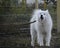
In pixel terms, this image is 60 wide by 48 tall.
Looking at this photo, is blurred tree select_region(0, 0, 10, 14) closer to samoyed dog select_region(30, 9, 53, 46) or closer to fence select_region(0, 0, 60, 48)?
fence select_region(0, 0, 60, 48)

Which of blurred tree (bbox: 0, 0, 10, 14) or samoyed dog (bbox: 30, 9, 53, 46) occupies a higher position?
blurred tree (bbox: 0, 0, 10, 14)

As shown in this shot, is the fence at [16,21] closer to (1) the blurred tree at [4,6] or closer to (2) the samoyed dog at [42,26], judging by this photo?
(1) the blurred tree at [4,6]

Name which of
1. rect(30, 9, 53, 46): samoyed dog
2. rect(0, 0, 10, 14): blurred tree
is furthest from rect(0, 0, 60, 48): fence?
rect(30, 9, 53, 46): samoyed dog

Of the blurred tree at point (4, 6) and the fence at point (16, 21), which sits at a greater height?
the blurred tree at point (4, 6)

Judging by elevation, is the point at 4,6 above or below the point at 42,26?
above

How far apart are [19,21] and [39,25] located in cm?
101

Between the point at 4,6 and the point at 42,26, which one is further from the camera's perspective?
the point at 4,6

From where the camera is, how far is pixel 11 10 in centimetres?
461

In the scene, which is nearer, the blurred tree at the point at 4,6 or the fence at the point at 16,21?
the fence at the point at 16,21

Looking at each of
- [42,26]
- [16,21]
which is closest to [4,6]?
[16,21]

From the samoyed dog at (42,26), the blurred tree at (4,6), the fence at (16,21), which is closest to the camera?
the samoyed dog at (42,26)

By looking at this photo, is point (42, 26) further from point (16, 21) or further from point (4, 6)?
point (4, 6)

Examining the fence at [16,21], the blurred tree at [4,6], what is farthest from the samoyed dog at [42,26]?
the blurred tree at [4,6]

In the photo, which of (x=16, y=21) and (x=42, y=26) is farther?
(x=16, y=21)
